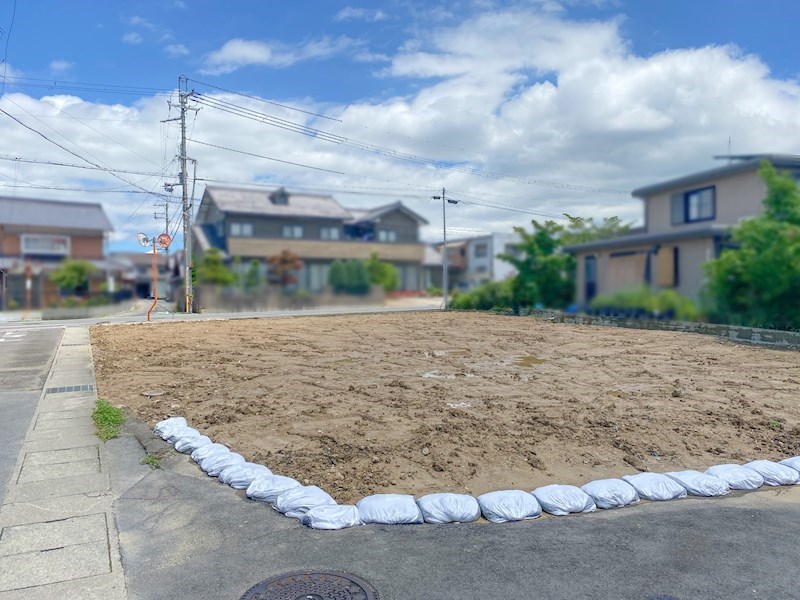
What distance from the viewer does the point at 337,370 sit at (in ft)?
26.4

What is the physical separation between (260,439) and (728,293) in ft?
32.2

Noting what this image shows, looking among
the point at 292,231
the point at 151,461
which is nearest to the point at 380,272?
the point at 292,231

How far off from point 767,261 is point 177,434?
10.5 meters

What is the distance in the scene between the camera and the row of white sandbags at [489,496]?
125 inches

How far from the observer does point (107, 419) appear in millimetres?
5223

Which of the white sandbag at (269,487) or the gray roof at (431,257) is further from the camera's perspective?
the gray roof at (431,257)

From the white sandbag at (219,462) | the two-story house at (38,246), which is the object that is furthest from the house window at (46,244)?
the white sandbag at (219,462)

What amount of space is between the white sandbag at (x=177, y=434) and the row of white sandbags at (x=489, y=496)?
637 mm

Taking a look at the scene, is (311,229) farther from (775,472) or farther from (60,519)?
(775,472)

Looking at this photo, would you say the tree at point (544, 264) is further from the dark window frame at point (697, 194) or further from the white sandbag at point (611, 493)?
the white sandbag at point (611, 493)

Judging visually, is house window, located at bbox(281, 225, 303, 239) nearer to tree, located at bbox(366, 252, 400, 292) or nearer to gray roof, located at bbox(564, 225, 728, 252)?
tree, located at bbox(366, 252, 400, 292)

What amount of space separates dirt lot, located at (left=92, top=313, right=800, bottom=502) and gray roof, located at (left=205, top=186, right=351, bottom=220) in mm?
2455

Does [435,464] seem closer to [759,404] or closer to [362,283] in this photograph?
[759,404]

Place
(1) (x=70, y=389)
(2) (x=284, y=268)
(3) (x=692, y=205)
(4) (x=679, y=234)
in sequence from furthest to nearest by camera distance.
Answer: (3) (x=692, y=205), (4) (x=679, y=234), (2) (x=284, y=268), (1) (x=70, y=389)
